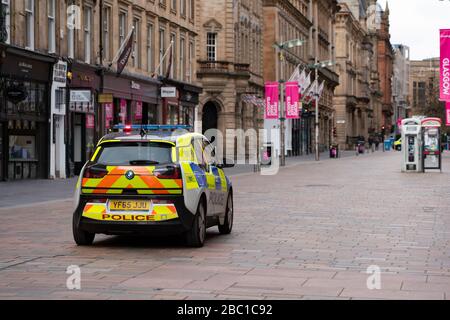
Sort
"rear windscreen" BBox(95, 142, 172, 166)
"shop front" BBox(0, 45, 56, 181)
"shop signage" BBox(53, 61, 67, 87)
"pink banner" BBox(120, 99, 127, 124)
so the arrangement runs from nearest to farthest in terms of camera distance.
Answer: "rear windscreen" BBox(95, 142, 172, 166) → "shop front" BBox(0, 45, 56, 181) → "shop signage" BBox(53, 61, 67, 87) → "pink banner" BBox(120, 99, 127, 124)

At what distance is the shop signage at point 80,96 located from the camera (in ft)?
121

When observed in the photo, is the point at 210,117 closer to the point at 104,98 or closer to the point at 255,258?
the point at 104,98

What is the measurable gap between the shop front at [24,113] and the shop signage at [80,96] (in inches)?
45.6

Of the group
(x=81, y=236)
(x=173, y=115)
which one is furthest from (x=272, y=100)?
(x=81, y=236)

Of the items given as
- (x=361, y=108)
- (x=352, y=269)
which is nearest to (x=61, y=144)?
(x=352, y=269)

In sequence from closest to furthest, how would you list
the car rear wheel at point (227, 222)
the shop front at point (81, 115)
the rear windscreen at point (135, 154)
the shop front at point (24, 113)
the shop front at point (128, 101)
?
1. the rear windscreen at point (135, 154)
2. the car rear wheel at point (227, 222)
3. the shop front at point (24, 113)
4. the shop front at point (81, 115)
5. the shop front at point (128, 101)

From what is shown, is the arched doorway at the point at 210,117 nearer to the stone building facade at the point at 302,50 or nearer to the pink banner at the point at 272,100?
the pink banner at the point at 272,100

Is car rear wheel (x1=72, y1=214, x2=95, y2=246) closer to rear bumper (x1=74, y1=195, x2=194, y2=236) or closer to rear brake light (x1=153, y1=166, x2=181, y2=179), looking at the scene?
rear bumper (x1=74, y1=195, x2=194, y2=236)

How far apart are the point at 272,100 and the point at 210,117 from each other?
4255 millimetres

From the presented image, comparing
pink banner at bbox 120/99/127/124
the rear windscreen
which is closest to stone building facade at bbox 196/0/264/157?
pink banner at bbox 120/99/127/124

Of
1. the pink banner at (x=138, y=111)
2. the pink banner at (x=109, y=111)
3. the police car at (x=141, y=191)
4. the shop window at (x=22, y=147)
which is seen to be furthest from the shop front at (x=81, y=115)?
the police car at (x=141, y=191)

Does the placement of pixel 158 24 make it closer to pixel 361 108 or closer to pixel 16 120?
pixel 16 120

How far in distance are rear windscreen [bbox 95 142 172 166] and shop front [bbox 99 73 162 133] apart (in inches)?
955

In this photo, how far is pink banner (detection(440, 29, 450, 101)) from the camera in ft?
158
